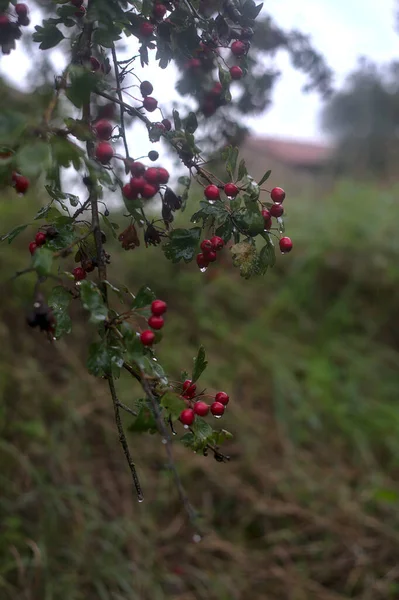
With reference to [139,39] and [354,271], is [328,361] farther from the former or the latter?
[139,39]

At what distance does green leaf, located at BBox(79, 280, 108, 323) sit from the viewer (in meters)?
0.61

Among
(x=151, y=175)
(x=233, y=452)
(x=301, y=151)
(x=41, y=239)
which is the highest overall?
(x=301, y=151)

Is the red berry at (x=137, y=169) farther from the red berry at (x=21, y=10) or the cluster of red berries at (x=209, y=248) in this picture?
the red berry at (x=21, y=10)

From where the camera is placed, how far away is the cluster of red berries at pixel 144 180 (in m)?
0.62

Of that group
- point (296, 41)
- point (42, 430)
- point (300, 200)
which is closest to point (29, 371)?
point (42, 430)

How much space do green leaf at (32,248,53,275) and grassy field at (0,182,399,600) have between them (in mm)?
1458

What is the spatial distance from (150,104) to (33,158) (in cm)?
32

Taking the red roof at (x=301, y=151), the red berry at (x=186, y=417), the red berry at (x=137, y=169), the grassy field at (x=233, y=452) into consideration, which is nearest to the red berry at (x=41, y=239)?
the red berry at (x=137, y=169)

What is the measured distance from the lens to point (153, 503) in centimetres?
225

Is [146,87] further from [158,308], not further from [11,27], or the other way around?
[158,308]

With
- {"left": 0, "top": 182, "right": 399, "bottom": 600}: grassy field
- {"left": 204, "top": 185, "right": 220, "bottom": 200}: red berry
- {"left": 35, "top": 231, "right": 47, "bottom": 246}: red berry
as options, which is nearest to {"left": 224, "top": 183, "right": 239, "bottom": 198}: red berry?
{"left": 204, "top": 185, "right": 220, "bottom": 200}: red berry

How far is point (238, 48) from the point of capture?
0.82m

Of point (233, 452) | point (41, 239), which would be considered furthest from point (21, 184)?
point (233, 452)

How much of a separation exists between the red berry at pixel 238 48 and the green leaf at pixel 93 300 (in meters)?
0.42
